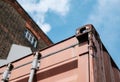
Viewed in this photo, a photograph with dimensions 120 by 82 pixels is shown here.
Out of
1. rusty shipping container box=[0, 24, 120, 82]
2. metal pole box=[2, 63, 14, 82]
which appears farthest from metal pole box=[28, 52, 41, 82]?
metal pole box=[2, 63, 14, 82]

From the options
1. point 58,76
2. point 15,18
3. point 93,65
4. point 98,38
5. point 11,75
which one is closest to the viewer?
point 93,65

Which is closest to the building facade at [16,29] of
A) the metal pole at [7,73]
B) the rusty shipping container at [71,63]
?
the metal pole at [7,73]

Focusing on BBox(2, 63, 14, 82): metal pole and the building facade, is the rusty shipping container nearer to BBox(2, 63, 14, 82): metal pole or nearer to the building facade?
BBox(2, 63, 14, 82): metal pole

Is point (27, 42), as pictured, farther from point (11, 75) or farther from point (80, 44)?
point (80, 44)

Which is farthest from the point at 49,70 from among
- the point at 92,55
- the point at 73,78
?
the point at 92,55

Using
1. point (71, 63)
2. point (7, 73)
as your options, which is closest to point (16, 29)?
point (7, 73)

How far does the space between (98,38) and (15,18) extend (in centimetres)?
1066

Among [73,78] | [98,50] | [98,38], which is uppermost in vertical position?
[98,38]

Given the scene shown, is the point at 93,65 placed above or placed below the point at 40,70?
below

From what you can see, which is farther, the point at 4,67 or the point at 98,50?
the point at 4,67

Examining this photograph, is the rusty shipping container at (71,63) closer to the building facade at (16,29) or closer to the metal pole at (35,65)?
the metal pole at (35,65)

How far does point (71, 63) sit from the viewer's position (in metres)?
3.71

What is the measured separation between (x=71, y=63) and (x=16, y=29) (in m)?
10.4

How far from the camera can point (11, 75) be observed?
14.6 ft
